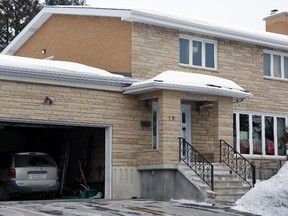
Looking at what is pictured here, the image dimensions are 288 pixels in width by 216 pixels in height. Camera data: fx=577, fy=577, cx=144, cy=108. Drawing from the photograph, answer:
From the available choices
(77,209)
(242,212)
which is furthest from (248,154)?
(77,209)

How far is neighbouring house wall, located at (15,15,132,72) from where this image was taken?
2177 centimetres

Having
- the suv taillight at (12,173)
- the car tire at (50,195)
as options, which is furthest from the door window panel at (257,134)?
the suv taillight at (12,173)

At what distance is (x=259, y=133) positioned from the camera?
2466cm

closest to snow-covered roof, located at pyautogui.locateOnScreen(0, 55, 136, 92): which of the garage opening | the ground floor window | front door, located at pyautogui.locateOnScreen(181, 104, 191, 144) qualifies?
the garage opening

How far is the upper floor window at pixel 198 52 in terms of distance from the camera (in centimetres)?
2267

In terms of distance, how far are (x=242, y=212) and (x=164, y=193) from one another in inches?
152

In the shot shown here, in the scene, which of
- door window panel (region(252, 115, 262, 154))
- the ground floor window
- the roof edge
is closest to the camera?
the roof edge

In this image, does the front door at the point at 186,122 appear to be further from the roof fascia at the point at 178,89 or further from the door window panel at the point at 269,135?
the door window panel at the point at 269,135

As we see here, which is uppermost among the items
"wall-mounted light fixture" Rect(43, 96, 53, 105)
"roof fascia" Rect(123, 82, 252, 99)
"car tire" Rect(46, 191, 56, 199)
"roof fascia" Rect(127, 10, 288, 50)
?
"roof fascia" Rect(127, 10, 288, 50)

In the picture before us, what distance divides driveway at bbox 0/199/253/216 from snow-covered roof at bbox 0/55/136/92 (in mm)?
3975

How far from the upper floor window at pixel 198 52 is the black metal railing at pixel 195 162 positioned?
3.93m

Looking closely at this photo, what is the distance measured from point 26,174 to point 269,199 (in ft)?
25.7

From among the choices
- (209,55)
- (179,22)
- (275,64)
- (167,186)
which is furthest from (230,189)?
(275,64)

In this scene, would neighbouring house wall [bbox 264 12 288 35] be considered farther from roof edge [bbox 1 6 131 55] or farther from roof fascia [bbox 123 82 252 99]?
roof edge [bbox 1 6 131 55]
